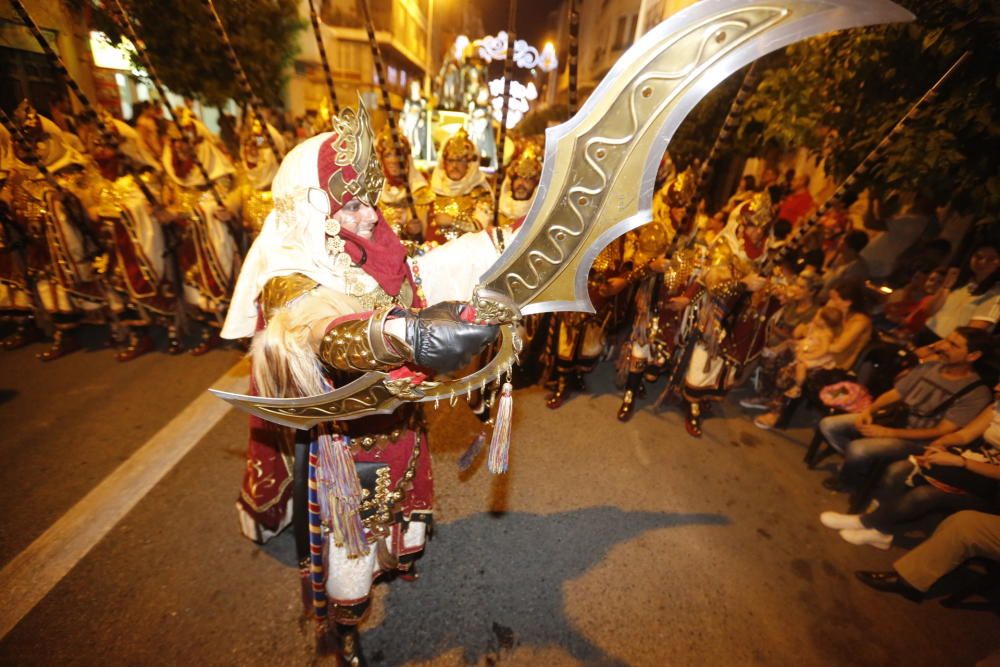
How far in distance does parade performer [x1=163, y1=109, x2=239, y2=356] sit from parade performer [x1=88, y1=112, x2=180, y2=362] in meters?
0.18

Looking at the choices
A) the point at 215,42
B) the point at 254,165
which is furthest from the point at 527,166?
the point at 215,42

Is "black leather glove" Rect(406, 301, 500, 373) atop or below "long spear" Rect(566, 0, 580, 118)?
below

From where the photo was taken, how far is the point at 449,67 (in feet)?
53.8

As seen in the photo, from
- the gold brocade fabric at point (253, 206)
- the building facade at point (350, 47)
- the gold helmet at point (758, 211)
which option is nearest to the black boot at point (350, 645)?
the gold brocade fabric at point (253, 206)

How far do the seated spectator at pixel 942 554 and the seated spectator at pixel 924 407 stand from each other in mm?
759

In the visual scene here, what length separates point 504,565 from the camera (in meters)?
2.74

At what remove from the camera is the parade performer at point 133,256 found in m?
4.34

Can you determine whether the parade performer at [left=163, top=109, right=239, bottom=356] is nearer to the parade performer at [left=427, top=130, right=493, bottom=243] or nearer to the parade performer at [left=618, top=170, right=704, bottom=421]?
the parade performer at [left=427, top=130, right=493, bottom=243]

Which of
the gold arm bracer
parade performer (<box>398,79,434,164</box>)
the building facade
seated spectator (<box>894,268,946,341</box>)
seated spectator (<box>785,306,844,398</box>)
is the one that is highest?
the building facade

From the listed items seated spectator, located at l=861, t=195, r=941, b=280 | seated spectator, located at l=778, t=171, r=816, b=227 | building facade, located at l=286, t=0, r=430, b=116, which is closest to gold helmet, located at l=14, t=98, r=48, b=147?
seated spectator, located at l=778, t=171, r=816, b=227

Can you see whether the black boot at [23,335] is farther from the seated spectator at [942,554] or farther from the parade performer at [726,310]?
the seated spectator at [942,554]

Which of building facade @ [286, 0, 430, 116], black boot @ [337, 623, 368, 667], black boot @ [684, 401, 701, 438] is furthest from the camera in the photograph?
building facade @ [286, 0, 430, 116]

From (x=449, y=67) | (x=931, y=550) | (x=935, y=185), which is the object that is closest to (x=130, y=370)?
(x=931, y=550)

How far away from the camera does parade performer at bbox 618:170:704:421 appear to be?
423 cm
